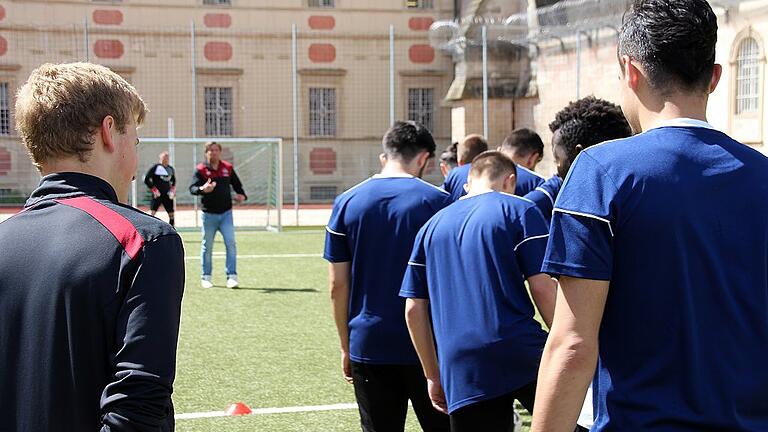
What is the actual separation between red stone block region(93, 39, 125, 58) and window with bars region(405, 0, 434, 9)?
10.7 m

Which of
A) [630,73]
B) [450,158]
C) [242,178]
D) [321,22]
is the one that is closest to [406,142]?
[630,73]

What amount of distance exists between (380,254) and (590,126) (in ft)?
4.32

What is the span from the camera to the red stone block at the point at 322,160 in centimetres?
3494

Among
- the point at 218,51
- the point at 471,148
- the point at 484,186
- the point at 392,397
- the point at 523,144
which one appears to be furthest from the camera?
the point at 218,51

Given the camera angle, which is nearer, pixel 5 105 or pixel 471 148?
pixel 471 148

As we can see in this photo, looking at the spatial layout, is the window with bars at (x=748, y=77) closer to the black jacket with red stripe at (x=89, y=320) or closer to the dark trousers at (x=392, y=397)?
the dark trousers at (x=392, y=397)

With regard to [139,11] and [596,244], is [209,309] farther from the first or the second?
[139,11]

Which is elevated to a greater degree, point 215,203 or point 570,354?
point 570,354

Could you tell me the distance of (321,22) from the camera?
35812 mm

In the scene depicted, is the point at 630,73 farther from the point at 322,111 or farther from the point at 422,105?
the point at 422,105

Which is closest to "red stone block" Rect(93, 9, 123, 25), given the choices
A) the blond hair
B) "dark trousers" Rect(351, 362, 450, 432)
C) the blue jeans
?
the blue jeans

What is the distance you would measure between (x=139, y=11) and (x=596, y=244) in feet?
111

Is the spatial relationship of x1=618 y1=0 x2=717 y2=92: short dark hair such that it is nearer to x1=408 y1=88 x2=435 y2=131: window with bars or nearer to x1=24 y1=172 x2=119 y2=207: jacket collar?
x1=24 y1=172 x2=119 y2=207: jacket collar

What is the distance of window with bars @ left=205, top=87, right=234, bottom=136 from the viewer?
35.0 metres
